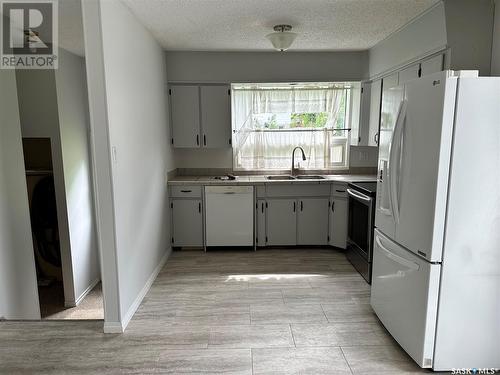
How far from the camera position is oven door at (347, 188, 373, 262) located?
3.04 metres

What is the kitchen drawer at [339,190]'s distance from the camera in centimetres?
377

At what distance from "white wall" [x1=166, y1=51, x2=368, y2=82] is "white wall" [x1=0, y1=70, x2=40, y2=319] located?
1931mm

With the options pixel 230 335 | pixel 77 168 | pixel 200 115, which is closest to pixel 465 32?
pixel 200 115

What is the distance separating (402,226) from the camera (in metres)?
2.05

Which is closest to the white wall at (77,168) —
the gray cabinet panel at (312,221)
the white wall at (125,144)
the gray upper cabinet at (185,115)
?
the white wall at (125,144)

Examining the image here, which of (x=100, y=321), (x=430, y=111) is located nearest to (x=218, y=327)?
(x=100, y=321)

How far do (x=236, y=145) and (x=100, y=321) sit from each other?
2.69 meters

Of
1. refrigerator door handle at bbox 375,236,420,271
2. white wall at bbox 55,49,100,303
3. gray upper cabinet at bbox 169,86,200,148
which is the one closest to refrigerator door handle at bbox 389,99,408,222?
refrigerator door handle at bbox 375,236,420,271

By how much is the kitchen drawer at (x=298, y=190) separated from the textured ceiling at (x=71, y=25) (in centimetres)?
249

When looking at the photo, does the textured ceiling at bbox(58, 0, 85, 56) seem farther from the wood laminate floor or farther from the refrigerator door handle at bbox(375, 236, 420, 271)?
the refrigerator door handle at bbox(375, 236, 420, 271)

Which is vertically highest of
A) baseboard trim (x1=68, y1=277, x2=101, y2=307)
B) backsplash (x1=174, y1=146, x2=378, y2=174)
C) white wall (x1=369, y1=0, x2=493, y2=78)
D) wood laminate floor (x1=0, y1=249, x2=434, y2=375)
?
white wall (x1=369, y1=0, x2=493, y2=78)

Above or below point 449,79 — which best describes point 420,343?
below

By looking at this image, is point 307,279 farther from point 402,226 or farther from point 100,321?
point 100,321

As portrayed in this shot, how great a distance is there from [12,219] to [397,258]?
306 cm
